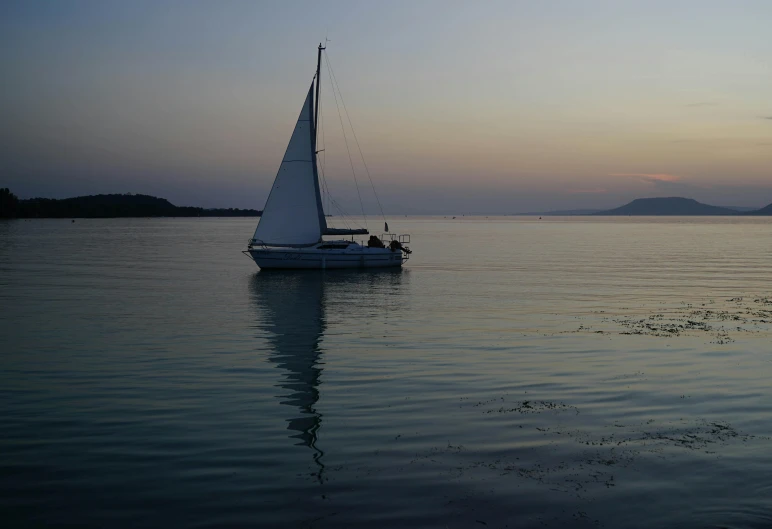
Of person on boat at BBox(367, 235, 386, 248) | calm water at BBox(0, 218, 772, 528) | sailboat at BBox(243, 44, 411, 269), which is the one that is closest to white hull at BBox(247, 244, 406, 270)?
sailboat at BBox(243, 44, 411, 269)

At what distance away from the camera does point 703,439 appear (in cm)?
1250

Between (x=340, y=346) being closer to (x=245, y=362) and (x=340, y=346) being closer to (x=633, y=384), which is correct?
(x=245, y=362)

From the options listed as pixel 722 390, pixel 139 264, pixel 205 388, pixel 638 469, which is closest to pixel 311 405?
pixel 205 388

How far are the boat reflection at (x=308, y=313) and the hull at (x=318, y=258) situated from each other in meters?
0.68

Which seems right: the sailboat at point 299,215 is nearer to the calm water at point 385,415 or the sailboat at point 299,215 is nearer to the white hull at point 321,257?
the white hull at point 321,257

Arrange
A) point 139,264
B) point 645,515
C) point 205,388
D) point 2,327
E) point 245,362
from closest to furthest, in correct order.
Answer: point 645,515, point 205,388, point 245,362, point 2,327, point 139,264

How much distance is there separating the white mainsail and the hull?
2.82 ft

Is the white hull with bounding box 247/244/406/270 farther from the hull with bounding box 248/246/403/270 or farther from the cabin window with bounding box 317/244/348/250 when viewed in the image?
the cabin window with bounding box 317/244/348/250

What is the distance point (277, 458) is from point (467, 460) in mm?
3158

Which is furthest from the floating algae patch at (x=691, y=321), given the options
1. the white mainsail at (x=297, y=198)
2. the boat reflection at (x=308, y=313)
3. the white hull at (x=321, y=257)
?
the white hull at (x=321, y=257)

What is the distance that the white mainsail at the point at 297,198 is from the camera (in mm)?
49531

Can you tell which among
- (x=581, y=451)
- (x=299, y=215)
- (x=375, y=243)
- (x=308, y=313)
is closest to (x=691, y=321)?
(x=308, y=313)

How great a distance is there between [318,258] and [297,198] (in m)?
5.18

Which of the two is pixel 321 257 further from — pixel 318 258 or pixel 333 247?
pixel 333 247
